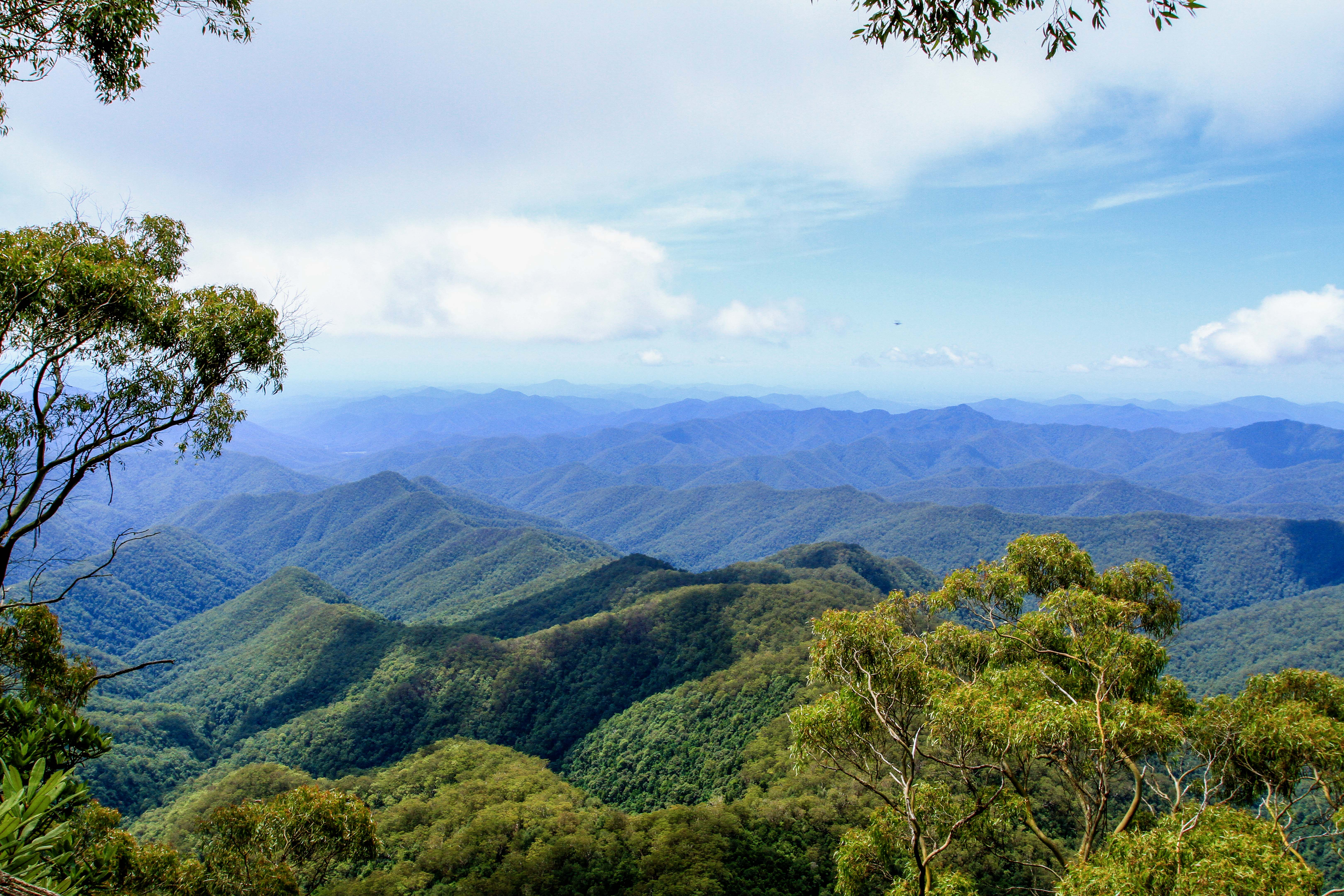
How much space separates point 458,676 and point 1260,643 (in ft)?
497

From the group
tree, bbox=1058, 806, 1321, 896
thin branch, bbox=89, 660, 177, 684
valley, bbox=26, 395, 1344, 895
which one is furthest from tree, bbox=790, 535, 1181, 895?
thin branch, bbox=89, 660, 177, 684

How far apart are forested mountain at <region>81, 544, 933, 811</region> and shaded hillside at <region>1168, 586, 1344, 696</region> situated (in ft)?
211

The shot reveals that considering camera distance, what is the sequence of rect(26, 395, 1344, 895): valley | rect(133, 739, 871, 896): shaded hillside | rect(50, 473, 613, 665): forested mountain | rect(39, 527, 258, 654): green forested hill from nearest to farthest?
rect(133, 739, 871, 896): shaded hillside → rect(26, 395, 1344, 895): valley → rect(39, 527, 258, 654): green forested hill → rect(50, 473, 613, 665): forested mountain

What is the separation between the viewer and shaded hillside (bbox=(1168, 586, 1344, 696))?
10156cm

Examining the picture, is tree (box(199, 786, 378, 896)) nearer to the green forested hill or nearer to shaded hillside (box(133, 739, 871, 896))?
shaded hillside (box(133, 739, 871, 896))

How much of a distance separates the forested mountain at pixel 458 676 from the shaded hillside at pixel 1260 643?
6435cm

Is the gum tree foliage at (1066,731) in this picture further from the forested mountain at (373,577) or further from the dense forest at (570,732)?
the forested mountain at (373,577)

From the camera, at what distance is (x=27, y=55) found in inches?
275

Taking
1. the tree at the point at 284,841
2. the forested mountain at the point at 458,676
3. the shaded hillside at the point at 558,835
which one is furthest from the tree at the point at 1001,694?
the forested mountain at the point at 458,676

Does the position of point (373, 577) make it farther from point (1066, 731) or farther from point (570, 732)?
point (1066, 731)

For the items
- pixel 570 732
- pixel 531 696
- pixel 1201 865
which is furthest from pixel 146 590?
pixel 1201 865

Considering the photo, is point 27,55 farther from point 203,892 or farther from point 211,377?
point 203,892

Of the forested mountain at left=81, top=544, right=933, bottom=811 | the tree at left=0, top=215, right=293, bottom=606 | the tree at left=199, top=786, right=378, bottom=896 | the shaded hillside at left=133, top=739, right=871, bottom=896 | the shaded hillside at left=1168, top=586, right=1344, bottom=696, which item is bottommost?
the shaded hillside at left=1168, top=586, right=1344, bottom=696

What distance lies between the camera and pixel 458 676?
7750 centimetres
